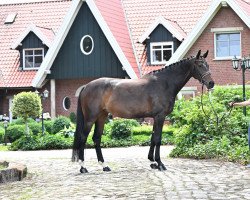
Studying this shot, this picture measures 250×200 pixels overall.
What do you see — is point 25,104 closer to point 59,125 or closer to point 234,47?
point 59,125

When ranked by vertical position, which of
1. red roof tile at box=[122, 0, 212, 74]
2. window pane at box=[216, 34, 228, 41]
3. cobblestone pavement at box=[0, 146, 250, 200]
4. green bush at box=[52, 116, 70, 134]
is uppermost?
red roof tile at box=[122, 0, 212, 74]

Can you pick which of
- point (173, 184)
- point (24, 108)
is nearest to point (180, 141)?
point (173, 184)

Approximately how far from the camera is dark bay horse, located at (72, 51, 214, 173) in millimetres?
13156

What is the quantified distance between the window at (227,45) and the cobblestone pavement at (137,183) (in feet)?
59.7

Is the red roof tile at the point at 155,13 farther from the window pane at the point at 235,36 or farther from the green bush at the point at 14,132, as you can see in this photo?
the green bush at the point at 14,132

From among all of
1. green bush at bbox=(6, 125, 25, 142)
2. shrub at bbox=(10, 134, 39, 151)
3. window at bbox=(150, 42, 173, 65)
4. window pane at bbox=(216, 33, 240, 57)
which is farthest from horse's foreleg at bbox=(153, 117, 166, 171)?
window at bbox=(150, 42, 173, 65)

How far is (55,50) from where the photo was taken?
3528 cm

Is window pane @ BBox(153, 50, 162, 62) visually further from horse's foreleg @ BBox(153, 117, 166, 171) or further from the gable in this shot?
horse's foreleg @ BBox(153, 117, 166, 171)

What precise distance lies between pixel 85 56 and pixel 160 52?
420 centimetres

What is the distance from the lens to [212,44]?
31.9 m

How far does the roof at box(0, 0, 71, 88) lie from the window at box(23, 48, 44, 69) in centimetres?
51

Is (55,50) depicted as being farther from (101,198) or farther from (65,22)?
(101,198)

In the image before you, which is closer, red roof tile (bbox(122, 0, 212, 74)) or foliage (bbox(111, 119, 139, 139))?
foliage (bbox(111, 119, 139, 139))

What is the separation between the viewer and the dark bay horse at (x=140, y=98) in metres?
13.2
